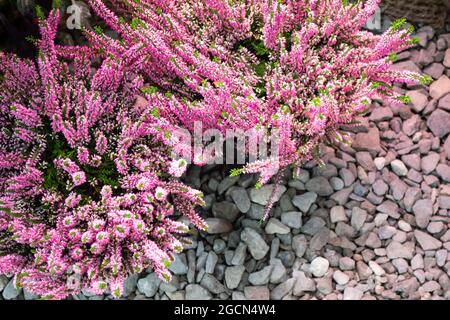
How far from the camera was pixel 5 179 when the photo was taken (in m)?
1.77

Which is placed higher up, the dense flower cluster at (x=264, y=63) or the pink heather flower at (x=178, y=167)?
the dense flower cluster at (x=264, y=63)

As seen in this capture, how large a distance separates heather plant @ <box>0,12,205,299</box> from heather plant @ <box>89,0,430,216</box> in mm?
111

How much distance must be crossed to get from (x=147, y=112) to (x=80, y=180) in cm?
33

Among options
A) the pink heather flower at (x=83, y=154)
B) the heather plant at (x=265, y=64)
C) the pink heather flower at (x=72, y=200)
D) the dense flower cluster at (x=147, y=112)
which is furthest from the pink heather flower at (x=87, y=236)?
the heather plant at (x=265, y=64)

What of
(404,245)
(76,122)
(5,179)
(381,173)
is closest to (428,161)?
(381,173)

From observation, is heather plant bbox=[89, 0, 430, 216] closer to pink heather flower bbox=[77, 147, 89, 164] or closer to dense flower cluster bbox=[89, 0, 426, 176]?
dense flower cluster bbox=[89, 0, 426, 176]

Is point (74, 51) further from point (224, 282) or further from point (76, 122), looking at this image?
point (224, 282)

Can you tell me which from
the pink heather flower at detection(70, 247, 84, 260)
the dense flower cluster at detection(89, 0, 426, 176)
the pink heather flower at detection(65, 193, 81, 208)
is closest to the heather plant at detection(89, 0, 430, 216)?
the dense flower cluster at detection(89, 0, 426, 176)

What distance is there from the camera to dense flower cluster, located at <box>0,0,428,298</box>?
1.67 m

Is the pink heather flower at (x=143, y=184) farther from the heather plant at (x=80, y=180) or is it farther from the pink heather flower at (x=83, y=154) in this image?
the pink heather flower at (x=83, y=154)

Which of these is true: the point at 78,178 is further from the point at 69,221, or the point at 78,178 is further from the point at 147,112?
the point at 147,112

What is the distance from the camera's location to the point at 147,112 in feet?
5.87

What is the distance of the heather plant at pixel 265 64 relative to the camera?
173 centimetres

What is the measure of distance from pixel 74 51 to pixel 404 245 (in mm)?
1425
